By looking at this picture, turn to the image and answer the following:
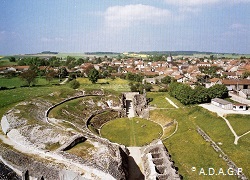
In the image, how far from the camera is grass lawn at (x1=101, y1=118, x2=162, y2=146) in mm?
51856

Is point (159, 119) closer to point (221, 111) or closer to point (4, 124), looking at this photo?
point (221, 111)

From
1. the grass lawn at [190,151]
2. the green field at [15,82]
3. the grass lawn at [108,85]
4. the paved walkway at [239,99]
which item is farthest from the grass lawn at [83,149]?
the green field at [15,82]

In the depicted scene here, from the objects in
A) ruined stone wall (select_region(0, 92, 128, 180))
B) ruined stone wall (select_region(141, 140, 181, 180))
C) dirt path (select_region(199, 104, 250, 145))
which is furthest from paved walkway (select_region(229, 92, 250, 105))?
ruined stone wall (select_region(0, 92, 128, 180))

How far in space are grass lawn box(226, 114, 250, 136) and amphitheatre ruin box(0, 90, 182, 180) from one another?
589 inches

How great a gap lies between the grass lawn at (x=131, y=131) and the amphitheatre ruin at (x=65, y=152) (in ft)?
3.92

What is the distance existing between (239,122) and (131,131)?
2247cm

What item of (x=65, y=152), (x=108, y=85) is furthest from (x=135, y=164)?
(x=108, y=85)

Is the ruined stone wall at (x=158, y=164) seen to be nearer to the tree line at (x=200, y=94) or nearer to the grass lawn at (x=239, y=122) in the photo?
the grass lawn at (x=239, y=122)

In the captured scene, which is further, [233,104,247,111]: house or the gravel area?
[233,104,247,111]: house

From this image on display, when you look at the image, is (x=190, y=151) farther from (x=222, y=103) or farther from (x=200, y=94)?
(x=200, y=94)

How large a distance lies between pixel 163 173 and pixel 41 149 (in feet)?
59.5

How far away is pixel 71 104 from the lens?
220ft

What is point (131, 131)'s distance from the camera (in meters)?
57.0

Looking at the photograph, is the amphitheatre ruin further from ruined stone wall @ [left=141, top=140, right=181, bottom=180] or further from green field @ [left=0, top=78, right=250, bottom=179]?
green field @ [left=0, top=78, right=250, bottom=179]
